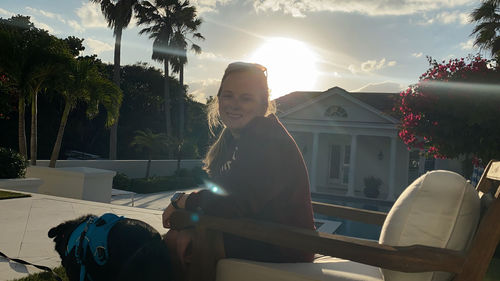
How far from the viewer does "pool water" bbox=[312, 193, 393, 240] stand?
9.78 m

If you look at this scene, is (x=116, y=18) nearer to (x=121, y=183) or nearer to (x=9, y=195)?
(x=121, y=183)

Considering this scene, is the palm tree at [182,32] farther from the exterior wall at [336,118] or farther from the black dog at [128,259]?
the black dog at [128,259]

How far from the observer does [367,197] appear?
61.0 feet

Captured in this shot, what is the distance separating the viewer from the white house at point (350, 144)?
18.5m

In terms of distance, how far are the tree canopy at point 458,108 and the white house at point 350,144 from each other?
1069 cm

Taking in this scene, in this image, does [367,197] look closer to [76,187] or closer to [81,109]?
[76,187]

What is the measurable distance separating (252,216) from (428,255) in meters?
0.91

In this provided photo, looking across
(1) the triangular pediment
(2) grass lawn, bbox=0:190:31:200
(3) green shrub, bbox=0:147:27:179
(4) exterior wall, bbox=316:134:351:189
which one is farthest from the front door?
(2) grass lawn, bbox=0:190:31:200

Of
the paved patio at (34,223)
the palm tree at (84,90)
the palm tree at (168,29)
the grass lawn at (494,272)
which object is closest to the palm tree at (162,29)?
the palm tree at (168,29)

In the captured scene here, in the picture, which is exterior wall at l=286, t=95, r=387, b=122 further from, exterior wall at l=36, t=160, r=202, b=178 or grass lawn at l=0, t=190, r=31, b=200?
grass lawn at l=0, t=190, r=31, b=200

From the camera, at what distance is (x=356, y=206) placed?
1548cm

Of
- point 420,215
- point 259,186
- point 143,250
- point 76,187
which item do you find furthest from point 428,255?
point 76,187

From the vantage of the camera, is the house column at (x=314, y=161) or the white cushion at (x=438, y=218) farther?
the house column at (x=314, y=161)

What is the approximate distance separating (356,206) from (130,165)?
12134 millimetres
